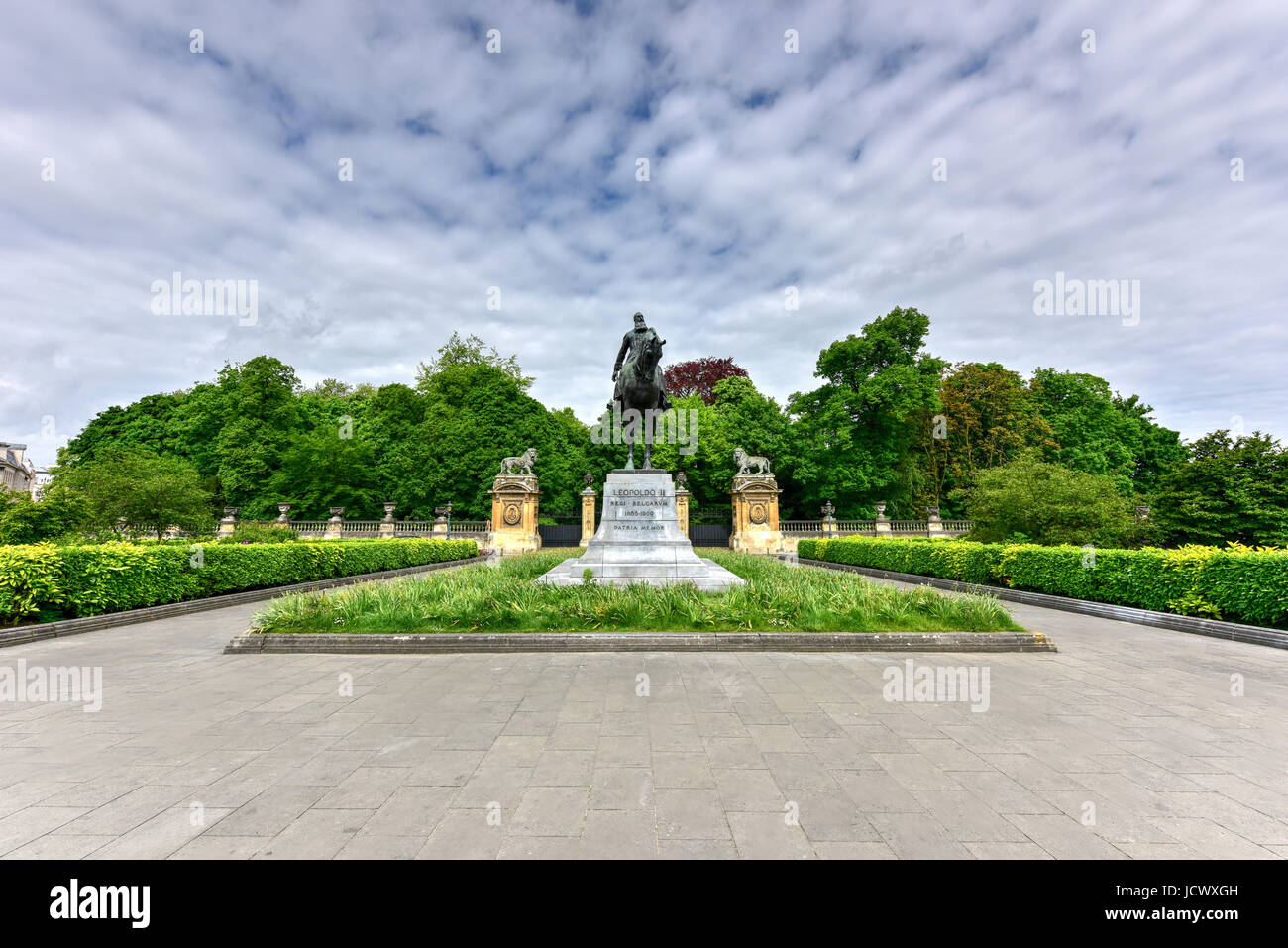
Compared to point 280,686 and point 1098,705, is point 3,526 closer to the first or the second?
point 280,686

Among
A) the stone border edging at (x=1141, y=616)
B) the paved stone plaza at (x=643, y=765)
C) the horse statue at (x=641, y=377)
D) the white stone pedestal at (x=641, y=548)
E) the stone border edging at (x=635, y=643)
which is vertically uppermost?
the horse statue at (x=641, y=377)

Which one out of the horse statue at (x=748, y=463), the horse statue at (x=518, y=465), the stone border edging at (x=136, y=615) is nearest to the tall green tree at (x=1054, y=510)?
the horse statue at (x=748, y=463)

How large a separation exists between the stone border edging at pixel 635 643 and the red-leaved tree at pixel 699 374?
133ft

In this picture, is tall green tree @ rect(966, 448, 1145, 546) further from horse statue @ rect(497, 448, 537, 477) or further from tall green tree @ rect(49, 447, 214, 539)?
tall green tree @ rect(49, 447, 214, 539)

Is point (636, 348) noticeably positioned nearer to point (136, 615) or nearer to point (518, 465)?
point (136, 615)

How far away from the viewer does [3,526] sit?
37.4 feet

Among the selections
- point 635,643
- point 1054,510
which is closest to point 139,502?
point 635,643

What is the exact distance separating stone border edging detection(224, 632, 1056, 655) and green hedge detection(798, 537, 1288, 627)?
438 centimetres

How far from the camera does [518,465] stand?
33.2m

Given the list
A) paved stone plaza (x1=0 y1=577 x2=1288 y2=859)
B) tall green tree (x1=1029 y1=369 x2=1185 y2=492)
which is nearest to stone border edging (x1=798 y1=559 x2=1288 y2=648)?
paved stone plaza (x1=0 y1=577 x2=1288 y2=859)

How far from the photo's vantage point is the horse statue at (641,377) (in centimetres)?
1286

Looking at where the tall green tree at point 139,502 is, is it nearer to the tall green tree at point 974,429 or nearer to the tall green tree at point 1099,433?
the tall green tree at point 974,429

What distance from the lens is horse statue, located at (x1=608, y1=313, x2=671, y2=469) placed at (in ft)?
42.2

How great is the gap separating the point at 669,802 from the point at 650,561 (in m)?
8.58
